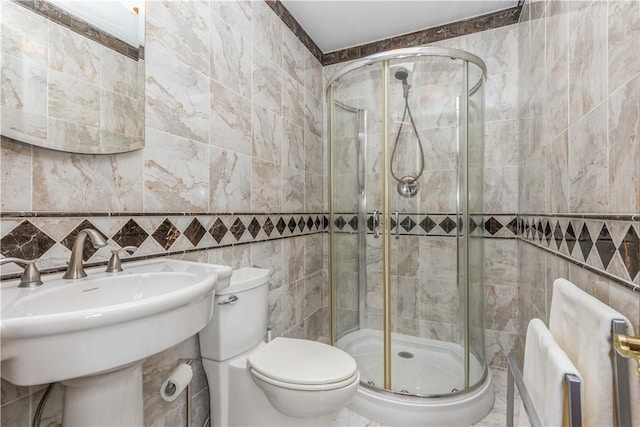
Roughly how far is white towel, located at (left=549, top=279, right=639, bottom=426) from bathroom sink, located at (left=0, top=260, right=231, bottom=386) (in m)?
0.92

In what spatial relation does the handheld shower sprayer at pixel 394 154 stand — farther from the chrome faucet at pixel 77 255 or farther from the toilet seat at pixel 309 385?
the chrome faucet at pixel 77 255

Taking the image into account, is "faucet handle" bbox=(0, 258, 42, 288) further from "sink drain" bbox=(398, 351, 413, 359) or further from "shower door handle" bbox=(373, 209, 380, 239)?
"sink drain" bbox=(398, 351, 413, 359)

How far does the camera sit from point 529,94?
1.67 meters

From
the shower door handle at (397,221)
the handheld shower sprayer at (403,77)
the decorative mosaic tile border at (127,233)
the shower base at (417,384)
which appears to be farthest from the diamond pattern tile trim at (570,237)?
the decorative mosaic tile border at (127,233)

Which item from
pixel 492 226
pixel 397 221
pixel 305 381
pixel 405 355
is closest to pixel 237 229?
pixel 305 381

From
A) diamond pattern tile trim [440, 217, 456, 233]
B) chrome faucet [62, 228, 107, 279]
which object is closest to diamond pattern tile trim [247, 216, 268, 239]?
chrome faucet [62, 228, 107, 279]

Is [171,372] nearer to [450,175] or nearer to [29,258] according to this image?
[29,258]

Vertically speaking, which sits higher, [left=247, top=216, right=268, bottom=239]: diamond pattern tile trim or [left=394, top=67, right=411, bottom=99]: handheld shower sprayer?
[left=394, top=67, right=411, bottom=99]: handheld shower sprayer

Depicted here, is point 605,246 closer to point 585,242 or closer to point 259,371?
point 585,242

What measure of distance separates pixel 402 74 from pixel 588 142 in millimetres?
1121

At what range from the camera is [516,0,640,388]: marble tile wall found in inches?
26.5

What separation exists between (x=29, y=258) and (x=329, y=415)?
1.17 meters

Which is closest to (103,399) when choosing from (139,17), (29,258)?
(29,258)

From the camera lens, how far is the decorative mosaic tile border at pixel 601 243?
0.66 m
